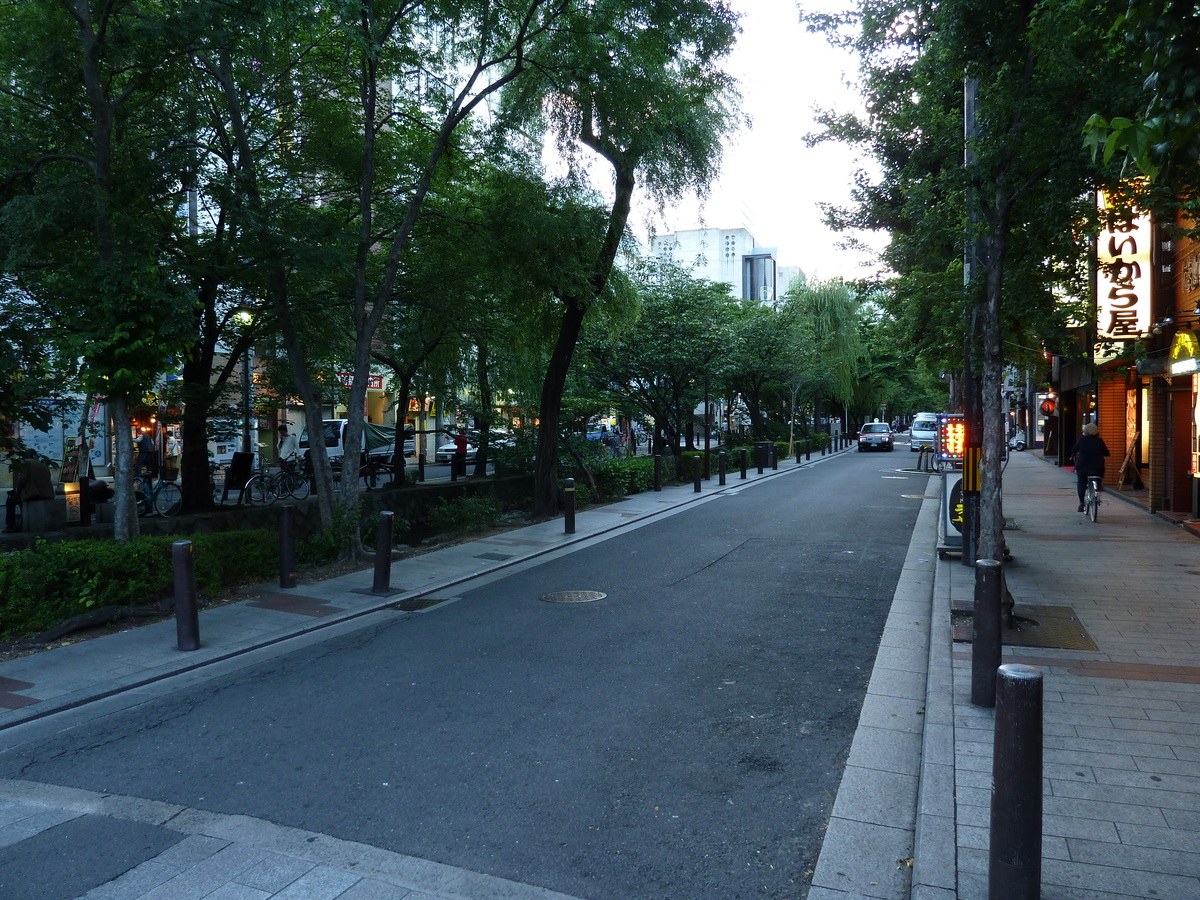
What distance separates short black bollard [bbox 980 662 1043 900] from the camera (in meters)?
3.28

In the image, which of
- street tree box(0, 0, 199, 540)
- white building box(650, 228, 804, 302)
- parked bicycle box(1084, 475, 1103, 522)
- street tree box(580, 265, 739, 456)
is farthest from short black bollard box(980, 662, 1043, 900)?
white building box(650, 228, 804, 302)

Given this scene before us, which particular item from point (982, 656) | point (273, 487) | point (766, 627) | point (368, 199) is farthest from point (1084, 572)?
point (273, 487)

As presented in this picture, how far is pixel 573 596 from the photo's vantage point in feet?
32.4

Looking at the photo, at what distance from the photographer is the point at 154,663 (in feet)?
24.1

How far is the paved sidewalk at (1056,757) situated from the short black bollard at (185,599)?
6030 millimetres

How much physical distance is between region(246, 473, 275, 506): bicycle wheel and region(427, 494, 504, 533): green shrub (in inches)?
165

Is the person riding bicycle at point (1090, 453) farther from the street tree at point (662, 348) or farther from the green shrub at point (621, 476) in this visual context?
the street tree at point (662, 348)

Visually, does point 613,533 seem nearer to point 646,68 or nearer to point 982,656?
point 646,68

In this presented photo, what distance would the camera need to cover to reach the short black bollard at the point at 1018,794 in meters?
3.28

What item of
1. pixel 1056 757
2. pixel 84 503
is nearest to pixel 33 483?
pixel 84 503

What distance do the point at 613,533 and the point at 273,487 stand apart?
7849 mm

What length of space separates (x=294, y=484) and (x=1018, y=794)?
1775 cm

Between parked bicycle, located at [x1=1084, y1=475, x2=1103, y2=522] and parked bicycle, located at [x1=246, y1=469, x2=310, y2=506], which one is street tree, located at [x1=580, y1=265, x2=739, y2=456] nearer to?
parked bicycle, located at [x1=246, y1=469, x2=310, y2=506]

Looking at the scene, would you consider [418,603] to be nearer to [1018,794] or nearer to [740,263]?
[1018,794]
